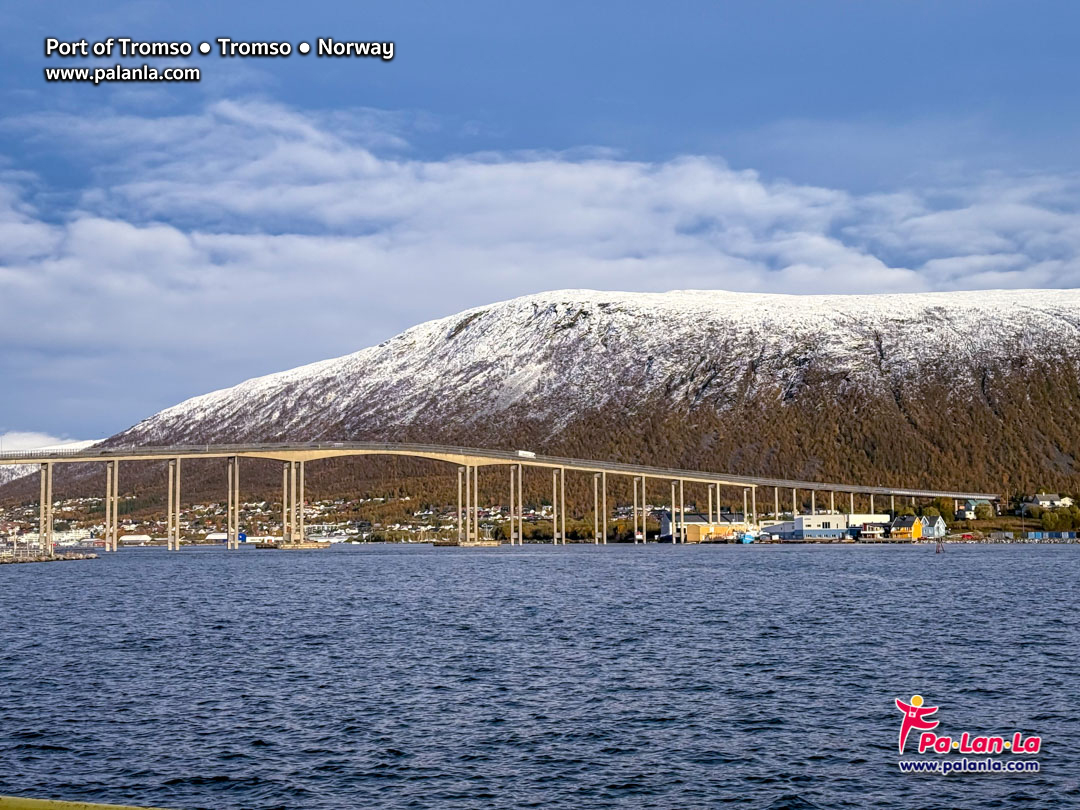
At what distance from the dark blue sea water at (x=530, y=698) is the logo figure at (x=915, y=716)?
0.47 m

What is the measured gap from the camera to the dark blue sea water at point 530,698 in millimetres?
25938

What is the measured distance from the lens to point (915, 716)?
32375 mm

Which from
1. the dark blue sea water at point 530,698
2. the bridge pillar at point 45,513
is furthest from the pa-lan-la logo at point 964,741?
the bridge pillar at point 45,513

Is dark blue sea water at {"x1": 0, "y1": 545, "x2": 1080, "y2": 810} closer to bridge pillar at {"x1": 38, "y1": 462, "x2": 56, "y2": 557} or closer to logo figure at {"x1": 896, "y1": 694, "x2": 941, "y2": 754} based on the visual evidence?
logo figure at {"x1": 896, "y1": 694, "x2": 941, "y2": 754}

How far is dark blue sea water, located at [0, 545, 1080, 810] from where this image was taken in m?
25.9

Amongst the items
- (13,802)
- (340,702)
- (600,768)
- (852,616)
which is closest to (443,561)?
(852,616)

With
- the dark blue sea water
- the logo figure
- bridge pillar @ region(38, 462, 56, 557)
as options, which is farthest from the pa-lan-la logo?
bridge pillar @ region(38, 462, 56, 557)

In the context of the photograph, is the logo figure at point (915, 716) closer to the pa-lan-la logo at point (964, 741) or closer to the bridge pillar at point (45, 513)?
Answer: the pa-lan-la logo at point (964, 741)

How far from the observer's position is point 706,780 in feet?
86.5

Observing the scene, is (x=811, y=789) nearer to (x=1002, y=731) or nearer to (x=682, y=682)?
(x=1002, y=731)

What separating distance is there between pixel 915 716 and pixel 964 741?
257 centimetres

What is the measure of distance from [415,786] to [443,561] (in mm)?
Result: 118236

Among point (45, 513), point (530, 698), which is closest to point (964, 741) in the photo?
point (530, 698)

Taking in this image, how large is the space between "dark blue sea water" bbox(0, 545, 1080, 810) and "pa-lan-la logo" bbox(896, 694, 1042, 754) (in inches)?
23.3
